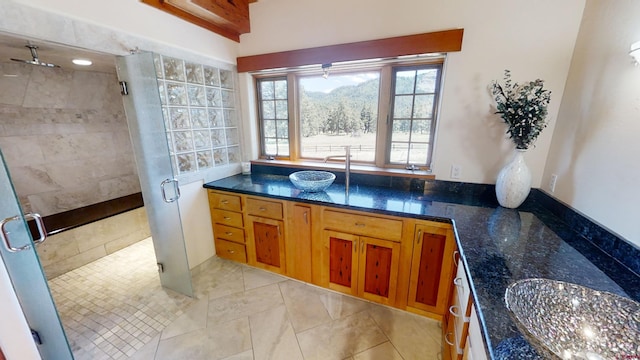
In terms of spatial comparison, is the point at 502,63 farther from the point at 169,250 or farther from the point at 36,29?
the point at 169,250

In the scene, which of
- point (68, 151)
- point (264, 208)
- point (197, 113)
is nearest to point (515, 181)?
point (264, 208)

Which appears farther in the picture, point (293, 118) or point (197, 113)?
point (293, 118)

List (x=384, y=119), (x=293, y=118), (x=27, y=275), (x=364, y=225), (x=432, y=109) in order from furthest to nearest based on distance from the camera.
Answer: (x=293, y=118), (x=384, y=119), (x=432, y=109), (x=364, y=225), (x=27, y=275)

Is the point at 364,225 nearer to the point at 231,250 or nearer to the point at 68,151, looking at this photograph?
the point at 231,250

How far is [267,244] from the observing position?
213 cm

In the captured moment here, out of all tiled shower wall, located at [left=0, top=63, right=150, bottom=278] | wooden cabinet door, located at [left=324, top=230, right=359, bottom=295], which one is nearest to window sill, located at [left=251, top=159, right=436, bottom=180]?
wooden cabinet door, located at [left=324, top=230, right=359, bottom=295]

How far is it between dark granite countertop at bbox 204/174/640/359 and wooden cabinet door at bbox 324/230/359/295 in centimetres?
30

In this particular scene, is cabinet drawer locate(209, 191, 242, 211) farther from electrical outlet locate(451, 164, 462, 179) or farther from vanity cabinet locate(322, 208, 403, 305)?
electrical outlet locate(451, 164, 462, 179)

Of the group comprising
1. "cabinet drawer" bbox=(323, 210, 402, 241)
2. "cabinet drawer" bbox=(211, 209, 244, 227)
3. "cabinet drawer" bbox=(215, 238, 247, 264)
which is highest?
"cabinet drawer" bbox=(323, 210, 402, 241)

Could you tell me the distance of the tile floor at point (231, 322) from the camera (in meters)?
1.49

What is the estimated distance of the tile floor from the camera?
1492 mm

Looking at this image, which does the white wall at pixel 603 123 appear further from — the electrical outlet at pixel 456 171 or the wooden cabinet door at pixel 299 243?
the wooden cabinet door at pixel 299 243

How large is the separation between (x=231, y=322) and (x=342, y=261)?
95 centimetres

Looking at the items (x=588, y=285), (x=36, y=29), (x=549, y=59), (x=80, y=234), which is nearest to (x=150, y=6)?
(x=36, y=29)
